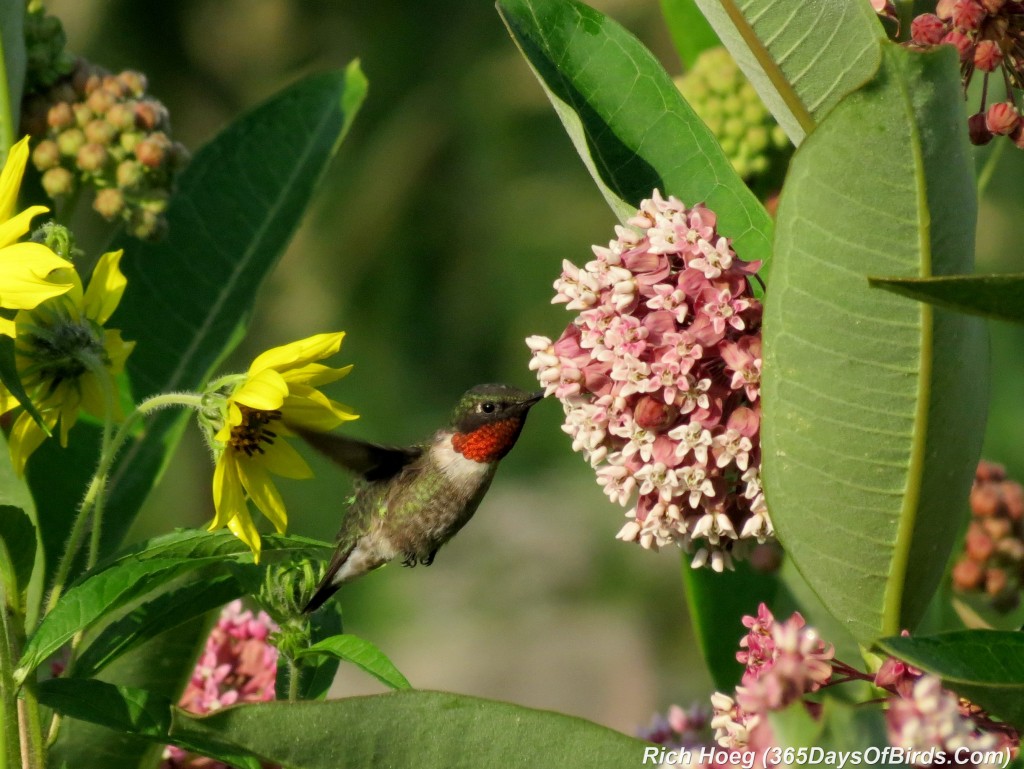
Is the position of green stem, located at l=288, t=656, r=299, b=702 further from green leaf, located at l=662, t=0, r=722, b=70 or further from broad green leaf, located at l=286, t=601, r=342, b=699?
green leaf, located at l=662, t=0, r=722, b=70

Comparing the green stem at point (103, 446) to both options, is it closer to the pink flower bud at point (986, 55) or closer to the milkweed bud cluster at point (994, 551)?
the pink flower bud at point (986, 55)

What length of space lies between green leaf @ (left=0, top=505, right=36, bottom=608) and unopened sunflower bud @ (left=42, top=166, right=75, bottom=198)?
653 millimetres

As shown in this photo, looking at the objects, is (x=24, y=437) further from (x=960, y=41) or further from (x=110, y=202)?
(x=960, y=41)

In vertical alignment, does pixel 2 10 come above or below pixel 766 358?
above

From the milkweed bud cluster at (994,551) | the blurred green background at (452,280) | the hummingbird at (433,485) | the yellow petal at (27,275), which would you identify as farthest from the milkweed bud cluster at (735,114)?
the blurred green background at (452,280)

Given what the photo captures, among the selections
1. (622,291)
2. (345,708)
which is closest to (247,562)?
(345,708)

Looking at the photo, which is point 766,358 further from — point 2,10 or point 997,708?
point 2,10

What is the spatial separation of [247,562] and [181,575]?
0.37ft

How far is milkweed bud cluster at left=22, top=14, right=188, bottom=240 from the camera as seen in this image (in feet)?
6.23

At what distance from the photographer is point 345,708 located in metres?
1.23

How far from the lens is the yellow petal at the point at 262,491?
1.68 metres

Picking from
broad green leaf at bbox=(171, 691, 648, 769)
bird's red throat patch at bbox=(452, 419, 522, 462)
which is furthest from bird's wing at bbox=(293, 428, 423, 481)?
broad green leaf at bbox=(171, 691, 648, 769)

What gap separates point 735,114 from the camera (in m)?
2.40

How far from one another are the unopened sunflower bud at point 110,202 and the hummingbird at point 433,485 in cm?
62
